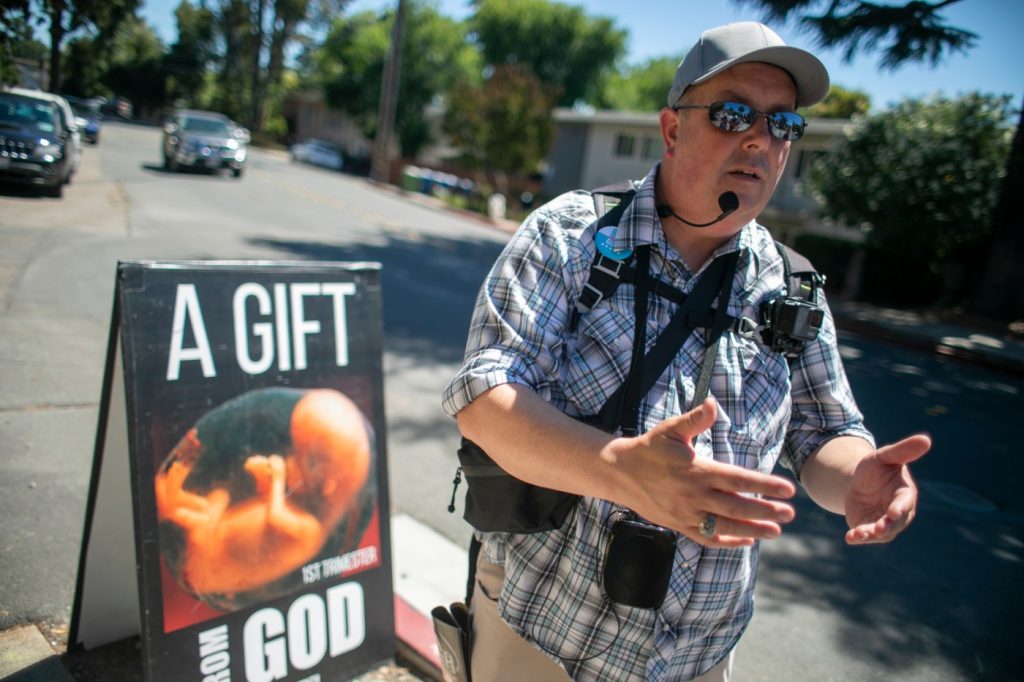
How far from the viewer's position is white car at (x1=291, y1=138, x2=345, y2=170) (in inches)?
1281

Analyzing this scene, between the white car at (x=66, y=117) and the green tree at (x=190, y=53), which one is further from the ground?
the green tree at (x=190, y=53)

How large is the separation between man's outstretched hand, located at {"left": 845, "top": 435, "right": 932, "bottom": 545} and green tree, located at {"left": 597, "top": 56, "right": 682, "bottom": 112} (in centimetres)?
5262

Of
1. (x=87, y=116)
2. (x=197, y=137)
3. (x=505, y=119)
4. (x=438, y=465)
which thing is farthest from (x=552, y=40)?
(x=87, y=116)

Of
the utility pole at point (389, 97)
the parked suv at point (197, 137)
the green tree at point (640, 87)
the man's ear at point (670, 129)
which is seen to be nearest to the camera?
the man's ear at point (670, 129)

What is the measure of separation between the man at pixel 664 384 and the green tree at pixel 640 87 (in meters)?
52.3

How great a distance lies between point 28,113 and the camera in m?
3.26

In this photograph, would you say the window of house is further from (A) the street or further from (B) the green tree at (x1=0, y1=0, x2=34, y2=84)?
(B) the green tree at (x1=0, y1=0, x2=34, y2=84)

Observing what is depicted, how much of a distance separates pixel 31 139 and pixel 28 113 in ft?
0.38

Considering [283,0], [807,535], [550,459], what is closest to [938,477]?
[807,535]

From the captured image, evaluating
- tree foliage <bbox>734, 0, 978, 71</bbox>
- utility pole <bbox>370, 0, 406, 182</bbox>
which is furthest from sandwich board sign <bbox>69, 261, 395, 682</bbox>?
utility pole <bbox>370, 0, 406, 182</bbox>

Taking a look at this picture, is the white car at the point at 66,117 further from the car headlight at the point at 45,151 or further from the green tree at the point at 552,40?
the green tree at the point at 552,40

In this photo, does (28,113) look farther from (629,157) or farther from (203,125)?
(629,157)

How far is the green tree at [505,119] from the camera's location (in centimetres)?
2889

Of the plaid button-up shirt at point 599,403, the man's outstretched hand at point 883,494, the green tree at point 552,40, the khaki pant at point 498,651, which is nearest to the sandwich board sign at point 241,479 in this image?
the khaki pant at point 498,651
